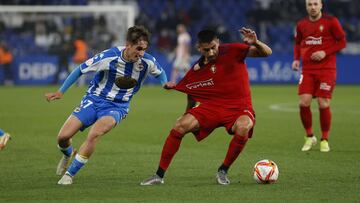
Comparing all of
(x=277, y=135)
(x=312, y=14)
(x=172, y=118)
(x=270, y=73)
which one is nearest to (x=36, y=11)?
(x=270, y=73)

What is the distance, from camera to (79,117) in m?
9.69

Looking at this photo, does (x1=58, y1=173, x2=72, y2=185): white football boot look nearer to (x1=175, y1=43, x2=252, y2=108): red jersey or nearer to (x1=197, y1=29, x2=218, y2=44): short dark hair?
(x1=175, y1=43, x2=252, y2=108): red jersey

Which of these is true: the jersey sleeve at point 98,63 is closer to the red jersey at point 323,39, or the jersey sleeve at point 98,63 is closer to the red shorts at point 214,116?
the red shorts at point 214,116

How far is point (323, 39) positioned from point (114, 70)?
4312 mm

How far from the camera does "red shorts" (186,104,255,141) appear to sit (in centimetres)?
949

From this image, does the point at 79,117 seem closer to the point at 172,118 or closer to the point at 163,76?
the point at 163,76

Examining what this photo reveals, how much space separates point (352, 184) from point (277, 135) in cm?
596

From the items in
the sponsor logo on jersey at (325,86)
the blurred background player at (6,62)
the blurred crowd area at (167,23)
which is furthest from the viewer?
the blurred crowd area at (167,23)

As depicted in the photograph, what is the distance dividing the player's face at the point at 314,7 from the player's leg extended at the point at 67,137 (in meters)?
4.45

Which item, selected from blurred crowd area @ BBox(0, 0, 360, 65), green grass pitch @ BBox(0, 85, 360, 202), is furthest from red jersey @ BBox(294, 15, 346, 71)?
blurred crowd area @ BBox(0, 0, 360, 65)

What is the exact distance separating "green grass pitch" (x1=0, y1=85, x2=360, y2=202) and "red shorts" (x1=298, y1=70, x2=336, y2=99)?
0.86 m

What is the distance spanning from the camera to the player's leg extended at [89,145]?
938 centimetres

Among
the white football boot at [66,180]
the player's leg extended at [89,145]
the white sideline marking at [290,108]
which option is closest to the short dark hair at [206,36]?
the player's leg extended at [89,145]

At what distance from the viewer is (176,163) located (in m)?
11.4
